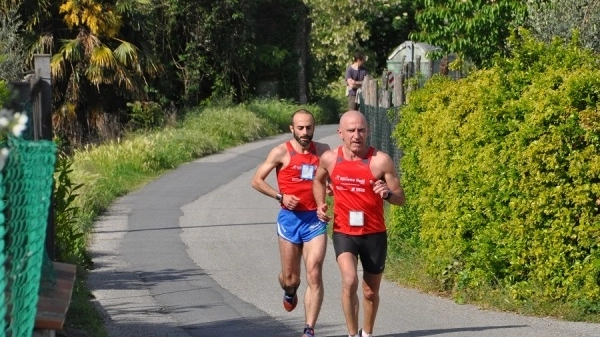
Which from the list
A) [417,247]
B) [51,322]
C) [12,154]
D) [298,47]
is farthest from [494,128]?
[298,47]

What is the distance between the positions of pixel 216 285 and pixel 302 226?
11.0ft

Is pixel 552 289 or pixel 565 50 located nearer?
pixel 552 289

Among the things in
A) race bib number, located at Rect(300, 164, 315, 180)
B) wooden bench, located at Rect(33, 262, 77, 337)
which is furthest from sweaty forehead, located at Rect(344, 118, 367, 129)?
wooden bench, located at Rect(33, 262, 77, 337)

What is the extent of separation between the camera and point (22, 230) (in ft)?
14.3

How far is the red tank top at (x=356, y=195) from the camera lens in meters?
8.92

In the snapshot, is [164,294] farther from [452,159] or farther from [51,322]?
[51,322]

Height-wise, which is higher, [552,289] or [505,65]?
[505,65]

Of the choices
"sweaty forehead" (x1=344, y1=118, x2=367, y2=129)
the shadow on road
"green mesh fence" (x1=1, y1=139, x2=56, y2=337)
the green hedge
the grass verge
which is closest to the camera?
"green mesh fence" (x1=1, y1=139, x2=56, y2=337)

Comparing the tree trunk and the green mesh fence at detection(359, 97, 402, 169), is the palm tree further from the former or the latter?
the green mesh fence at detection(359, 97, 402, 169)

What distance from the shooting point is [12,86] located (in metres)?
6.79

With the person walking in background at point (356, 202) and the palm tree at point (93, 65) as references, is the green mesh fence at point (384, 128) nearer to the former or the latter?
the person walking in background at point (356, 202)

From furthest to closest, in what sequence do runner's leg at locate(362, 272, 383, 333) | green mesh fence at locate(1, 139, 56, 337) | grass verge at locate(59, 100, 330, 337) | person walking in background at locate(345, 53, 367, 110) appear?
1. person walking in background at locate(345, 53, 367, 110)
2. grass verge at locate(59, 100, 330, 337)
3. runner's leg at locate(362, 272, 383, 333)
4. green mesh fence at locate(1, 139, 56, 337)

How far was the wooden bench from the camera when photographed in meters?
4.93

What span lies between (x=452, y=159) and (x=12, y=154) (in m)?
8.42
